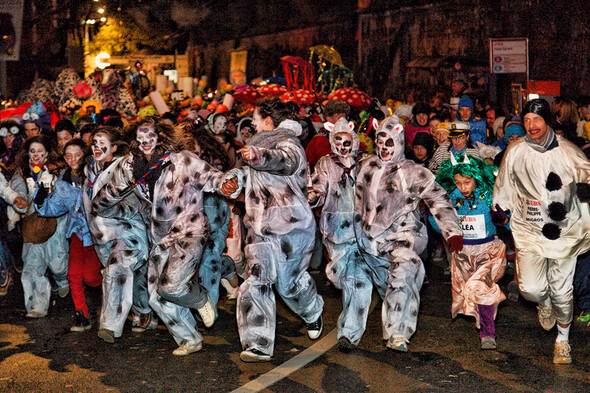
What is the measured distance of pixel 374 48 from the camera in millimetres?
34938

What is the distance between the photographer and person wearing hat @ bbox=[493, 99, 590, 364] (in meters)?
7.09

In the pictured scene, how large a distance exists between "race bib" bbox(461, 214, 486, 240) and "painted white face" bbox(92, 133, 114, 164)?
3123 mm

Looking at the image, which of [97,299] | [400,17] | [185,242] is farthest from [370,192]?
[400,17]

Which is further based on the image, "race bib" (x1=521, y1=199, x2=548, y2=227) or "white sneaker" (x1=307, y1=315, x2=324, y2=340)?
"white sneaker" (x1=307, y1=315, x2=324, y2=340)

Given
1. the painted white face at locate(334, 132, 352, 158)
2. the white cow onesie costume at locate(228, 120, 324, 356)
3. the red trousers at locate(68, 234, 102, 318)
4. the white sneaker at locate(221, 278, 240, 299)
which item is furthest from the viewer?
the white sneaker at locate(221, 278, 240, 299)

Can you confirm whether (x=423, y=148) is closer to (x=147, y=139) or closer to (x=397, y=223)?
(x=397, y=223)

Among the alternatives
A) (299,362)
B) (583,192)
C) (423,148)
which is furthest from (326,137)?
(583,192)

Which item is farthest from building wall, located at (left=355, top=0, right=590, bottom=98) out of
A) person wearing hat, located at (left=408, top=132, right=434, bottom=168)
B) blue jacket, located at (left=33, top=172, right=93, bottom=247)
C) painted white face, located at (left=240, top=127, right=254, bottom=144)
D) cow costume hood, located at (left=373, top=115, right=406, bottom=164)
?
blue jacket, located at (left=33, top=172, right=93, bottom=247)

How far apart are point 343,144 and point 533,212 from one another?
1.68 metres

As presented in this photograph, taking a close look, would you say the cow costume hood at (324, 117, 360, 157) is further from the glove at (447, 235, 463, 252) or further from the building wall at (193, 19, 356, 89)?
the building wall at (193, 19, 356, 89)

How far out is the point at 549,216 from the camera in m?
7.14

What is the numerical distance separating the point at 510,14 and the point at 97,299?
19.2 m

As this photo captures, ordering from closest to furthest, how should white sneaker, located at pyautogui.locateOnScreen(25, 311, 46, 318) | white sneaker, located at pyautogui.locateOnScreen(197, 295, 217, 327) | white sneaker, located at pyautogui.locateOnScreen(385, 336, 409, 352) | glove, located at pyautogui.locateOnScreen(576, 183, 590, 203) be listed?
glove, located at pyautogui.locateOnScreen(576, 183, 590, 203), white sneaker, located at pyautogui.locateOnScreen(385, 336, 409, 352), white sneaker, located at pyautogui.locateOnScreen(197, 295, 217, 327), white sneaker, located at pyautogui.locateOnScreen(25, 311, 46, 318)

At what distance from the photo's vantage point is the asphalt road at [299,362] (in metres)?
6.60
